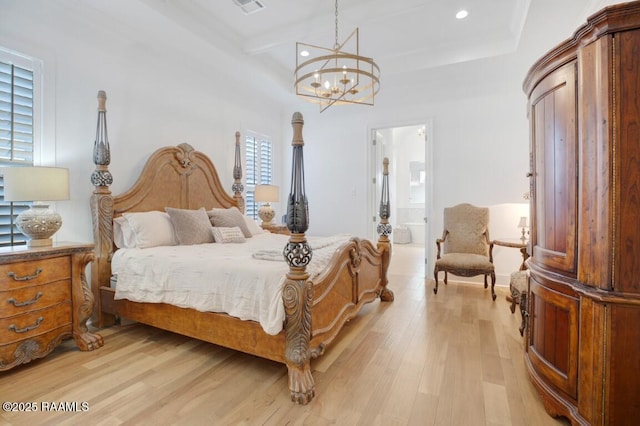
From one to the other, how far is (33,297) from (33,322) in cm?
18

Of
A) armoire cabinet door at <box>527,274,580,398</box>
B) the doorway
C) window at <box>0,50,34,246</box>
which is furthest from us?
the doorway

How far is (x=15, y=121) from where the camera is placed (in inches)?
101

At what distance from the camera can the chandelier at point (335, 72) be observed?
2.68 m

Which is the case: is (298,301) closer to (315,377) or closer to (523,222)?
(315,377)

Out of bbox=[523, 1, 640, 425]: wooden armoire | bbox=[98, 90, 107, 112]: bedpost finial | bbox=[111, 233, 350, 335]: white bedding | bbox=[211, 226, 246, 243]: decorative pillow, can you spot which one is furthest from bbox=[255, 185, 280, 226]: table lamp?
bbox=[523, 1, 640, 425]: wooden armoire

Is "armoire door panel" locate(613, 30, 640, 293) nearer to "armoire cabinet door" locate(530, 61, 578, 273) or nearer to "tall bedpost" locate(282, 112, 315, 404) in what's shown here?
"armoire cabinet door" locate(530, 61, 578, 273)

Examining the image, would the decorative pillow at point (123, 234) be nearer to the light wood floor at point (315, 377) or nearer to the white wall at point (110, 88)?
the white wall at point (110, 88)

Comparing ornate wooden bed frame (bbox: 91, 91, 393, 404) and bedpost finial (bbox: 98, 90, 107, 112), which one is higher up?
bedpost finial (bbox: 98, 90, 107, 112)

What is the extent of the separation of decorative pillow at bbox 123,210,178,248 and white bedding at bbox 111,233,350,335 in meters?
0.09

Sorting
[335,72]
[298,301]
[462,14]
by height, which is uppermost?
[462,14]

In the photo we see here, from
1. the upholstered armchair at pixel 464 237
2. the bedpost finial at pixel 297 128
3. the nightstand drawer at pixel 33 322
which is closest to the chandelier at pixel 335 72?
the bedpost finial at pixel 297 128

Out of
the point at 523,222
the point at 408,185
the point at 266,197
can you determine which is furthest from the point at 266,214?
the point at 408,185

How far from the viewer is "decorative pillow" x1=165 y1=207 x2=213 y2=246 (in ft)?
10.5

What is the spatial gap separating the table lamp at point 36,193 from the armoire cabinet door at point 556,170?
11.0 ft
